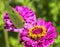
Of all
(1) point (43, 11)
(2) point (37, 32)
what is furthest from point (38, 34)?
(1) point (43, 11)

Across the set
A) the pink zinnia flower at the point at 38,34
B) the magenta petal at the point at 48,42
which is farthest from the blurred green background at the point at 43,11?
the magenta petal at the point at 48,42

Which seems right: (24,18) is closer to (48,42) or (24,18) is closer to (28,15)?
(28,15)

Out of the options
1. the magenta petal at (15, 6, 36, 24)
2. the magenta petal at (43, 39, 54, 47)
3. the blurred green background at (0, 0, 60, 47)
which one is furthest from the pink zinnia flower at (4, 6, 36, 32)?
the blurred green background at (0, 0, 60, 47)

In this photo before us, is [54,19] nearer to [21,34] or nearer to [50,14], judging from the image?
[50,14]

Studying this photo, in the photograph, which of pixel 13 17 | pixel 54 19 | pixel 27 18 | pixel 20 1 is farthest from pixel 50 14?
pixel 13 17

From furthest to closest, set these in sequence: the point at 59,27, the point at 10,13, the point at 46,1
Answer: the point at 46,1
the point at 59,27
the point at 10,13

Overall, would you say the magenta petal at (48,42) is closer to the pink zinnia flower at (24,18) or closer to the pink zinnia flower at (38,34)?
the pink zinnia flower at (38,34)

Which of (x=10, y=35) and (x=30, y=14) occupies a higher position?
(x=30, y=14)
